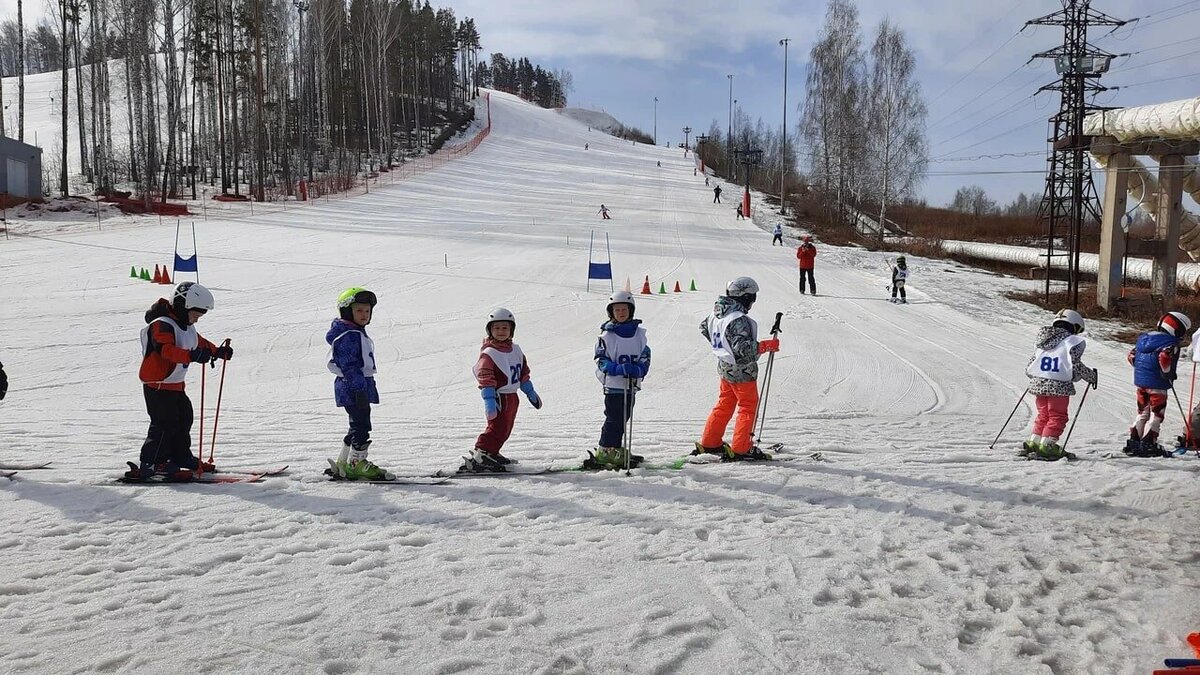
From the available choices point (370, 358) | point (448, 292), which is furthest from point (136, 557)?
point (448, 292)

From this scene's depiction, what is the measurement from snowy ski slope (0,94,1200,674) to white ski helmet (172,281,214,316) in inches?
53.8

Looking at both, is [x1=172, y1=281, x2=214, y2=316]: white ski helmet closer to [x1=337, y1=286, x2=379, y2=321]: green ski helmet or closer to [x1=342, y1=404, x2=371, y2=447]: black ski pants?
[x1=337, y1=286, x2=379, y2=321]: green ski helmet

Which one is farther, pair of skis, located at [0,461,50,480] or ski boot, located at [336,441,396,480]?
ski boot, located at [336,441,396,480]

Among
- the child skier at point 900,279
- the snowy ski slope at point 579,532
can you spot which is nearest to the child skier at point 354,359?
the snowy ski slope at point 579,532

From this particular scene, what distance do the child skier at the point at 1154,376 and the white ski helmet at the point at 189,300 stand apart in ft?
28.9

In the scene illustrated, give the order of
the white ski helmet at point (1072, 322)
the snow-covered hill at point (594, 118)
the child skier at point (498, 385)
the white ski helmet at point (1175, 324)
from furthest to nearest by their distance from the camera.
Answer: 1. the snow-covered hill at point (594, 118)
2. the white ski helmet at point (1175, 324)
3. the white ski helmet at point (1072, 322)
4. the child skier at point (498, 385)

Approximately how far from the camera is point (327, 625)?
11.5 ft

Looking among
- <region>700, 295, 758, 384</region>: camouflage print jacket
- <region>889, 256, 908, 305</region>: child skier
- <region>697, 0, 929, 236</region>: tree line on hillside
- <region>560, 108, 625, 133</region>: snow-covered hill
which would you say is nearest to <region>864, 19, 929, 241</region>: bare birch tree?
<region>697, 0, 929, 236</region>: tree line on hillside

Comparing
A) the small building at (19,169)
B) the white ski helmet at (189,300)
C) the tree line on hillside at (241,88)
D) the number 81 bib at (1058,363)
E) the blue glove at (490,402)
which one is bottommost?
the blue glove at (490,402)

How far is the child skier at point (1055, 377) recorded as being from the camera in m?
6.98

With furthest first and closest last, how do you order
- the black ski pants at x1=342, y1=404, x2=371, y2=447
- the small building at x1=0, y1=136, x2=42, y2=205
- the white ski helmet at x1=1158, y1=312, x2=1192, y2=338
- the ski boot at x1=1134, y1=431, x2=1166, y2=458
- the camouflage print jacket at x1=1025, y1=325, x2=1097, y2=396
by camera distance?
the small building at x1=0, y1=136, x2=42, y2=205
the white ski helmet at x1=1158, y1=312, x2=1192, y2=338
the ski boot at x1=1134, y1=431, x2=1166, y2=458
the camouflage print jacket at x1=1025, y1=325, x2=1097, y2=396
the black ski pants at x1=342, y1=404, x2=371, y2=447

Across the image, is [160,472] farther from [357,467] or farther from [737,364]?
[737,364]

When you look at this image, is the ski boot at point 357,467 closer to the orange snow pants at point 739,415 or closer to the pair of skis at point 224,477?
the pair of skis at point 224,477

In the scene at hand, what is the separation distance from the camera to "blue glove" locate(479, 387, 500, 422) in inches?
235
